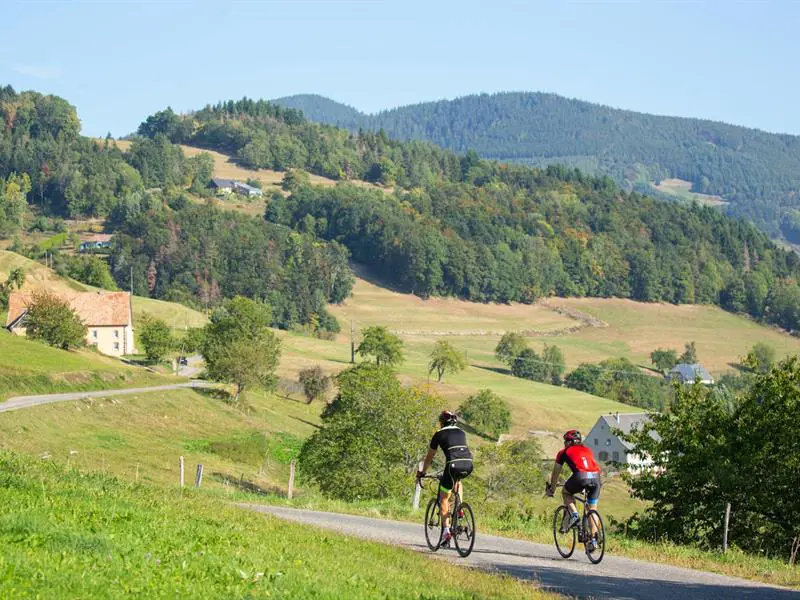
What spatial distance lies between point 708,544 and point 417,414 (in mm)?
25669

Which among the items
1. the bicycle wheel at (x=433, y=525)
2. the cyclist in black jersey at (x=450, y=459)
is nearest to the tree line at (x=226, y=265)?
the bicycle wheel at (x=433, y=525)

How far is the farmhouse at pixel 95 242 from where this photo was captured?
18288cm

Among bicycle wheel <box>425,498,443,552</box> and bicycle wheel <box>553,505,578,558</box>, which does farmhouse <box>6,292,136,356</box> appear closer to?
bicycle wheel <box>425,498,443,552</box>

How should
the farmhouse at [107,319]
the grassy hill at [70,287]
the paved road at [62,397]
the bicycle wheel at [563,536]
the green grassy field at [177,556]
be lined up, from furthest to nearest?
the grassy hill at [70,287], the farmhouse at [107,319], the paved road at [62,397], the bicycle wheel at [563,536], the green grassy field at [177,556]

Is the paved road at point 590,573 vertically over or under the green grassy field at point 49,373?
over

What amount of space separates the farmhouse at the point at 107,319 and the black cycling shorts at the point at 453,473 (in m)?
89.5

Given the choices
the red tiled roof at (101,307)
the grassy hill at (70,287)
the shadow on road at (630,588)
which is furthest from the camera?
the grassy hill at (70,287)

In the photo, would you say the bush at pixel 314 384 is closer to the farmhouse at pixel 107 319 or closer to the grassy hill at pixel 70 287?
the farmhouse at pixel 107 319

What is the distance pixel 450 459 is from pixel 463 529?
1.04m

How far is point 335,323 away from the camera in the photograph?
167875mm

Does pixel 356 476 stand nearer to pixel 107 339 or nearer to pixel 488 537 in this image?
pixel 488 537

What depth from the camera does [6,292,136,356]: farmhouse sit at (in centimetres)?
10362

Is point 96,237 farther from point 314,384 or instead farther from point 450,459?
point 450,459

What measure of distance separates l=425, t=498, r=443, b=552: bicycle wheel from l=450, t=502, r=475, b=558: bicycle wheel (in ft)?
0.93
